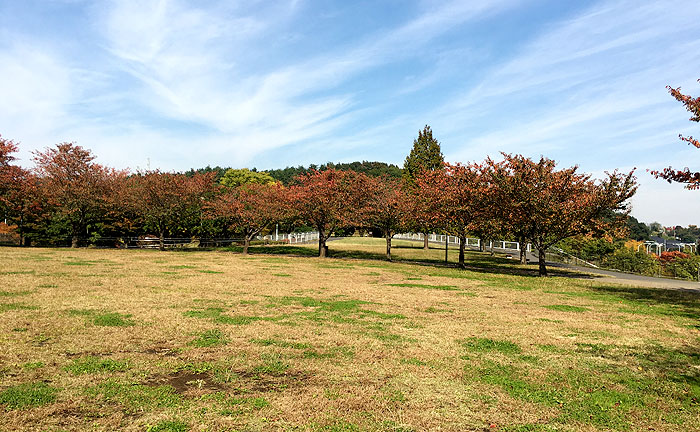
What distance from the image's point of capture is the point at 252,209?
36750 mm

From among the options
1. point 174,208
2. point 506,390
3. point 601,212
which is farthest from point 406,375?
point 174,208

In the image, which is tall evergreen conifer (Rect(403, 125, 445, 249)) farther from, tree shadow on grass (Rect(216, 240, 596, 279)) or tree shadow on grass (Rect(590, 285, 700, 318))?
tree shadow on grass (Rect(590, 285, 700, 318))

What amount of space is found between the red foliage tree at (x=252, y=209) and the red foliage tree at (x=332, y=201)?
6.58ft

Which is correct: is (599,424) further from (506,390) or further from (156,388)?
(156,388)

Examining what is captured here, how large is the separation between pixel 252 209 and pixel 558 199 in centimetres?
2423

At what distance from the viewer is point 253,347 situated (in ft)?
25.7

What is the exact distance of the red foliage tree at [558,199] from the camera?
22609 mm

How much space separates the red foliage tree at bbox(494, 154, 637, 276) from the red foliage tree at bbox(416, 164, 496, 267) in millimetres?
2025

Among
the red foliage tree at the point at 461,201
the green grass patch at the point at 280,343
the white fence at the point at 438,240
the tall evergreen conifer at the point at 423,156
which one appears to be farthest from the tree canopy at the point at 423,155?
the green grass patch at the point at 280,343

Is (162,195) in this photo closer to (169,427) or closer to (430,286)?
(430,286)

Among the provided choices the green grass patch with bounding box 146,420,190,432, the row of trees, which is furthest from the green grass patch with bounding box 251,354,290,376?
the row of trees

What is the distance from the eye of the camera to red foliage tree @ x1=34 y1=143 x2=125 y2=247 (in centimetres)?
3550

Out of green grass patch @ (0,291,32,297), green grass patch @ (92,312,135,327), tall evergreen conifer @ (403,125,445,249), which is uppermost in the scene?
tall evergreen conifer @ (403,125,445,249)

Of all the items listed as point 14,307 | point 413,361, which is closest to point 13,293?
point 14,307
